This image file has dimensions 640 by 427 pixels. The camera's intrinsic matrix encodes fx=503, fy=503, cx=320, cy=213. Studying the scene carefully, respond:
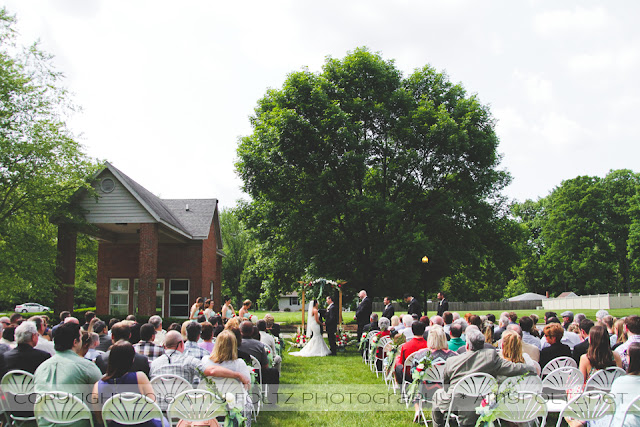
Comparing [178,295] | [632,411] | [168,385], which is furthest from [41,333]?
[178,295]

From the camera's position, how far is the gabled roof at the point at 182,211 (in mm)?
22672

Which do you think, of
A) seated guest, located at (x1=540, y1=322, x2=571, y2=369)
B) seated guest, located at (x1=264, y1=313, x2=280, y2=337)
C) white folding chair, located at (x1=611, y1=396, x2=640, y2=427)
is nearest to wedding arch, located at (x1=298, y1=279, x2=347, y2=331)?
seated guest, located at (x1=264, y1=313, x2=280, y2=337)

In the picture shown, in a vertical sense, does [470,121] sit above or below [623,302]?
above

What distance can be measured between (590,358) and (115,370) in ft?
16.9

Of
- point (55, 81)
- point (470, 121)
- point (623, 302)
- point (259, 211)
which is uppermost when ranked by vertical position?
point (55, 81)

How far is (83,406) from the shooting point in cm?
447

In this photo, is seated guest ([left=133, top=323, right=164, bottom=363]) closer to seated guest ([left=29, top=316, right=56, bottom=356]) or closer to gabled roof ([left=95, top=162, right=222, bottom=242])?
seated guest ([left=29, top=316, right=56, bottom=356])

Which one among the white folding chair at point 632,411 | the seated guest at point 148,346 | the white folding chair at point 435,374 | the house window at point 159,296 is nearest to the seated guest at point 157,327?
the seated guest at point 148,346

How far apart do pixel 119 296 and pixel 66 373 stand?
81.6 feet

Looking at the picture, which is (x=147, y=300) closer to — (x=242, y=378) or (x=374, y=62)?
(x=374, y=62)

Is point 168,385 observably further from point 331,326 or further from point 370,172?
point 370,172

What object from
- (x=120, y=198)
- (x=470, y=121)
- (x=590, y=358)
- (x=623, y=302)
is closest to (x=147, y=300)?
(x=120, y=198)

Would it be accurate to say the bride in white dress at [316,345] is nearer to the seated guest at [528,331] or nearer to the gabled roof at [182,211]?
the seated guest at [528,331]

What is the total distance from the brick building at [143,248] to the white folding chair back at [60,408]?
57.9 feet
